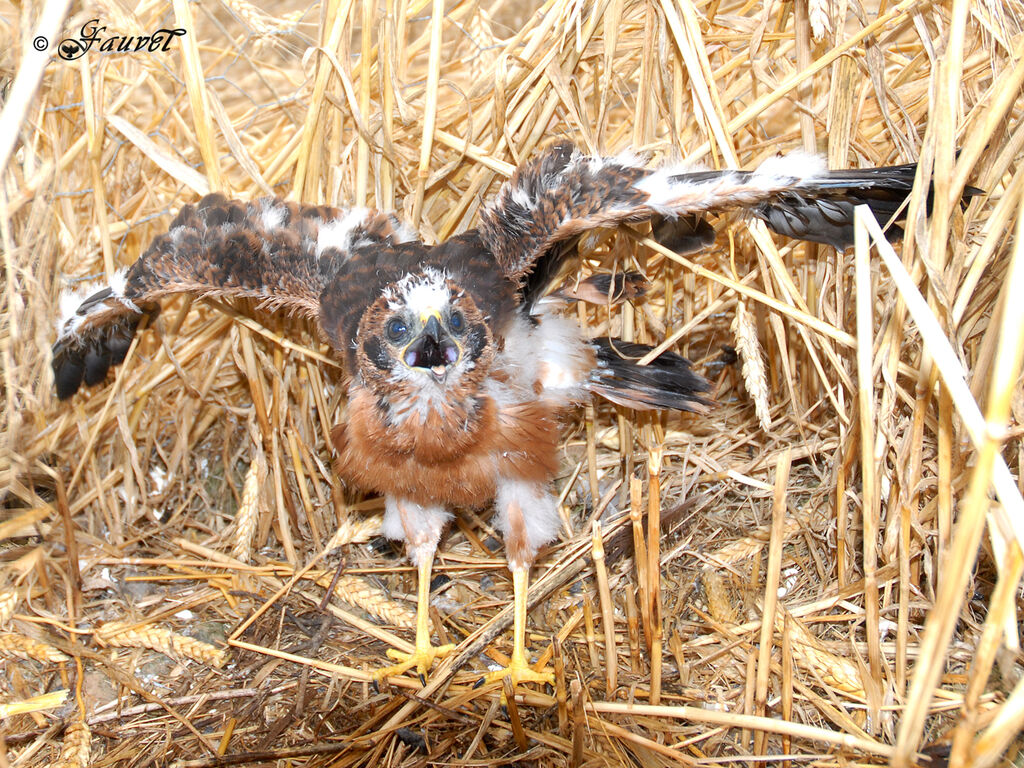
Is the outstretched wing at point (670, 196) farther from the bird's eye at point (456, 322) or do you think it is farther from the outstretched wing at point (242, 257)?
the outstretched wing at point (242, 257)

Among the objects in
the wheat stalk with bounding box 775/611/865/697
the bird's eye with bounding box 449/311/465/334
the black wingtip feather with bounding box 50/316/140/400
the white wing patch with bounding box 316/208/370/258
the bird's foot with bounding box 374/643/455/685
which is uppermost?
the white wing patch with bounding box 316/208/370/258

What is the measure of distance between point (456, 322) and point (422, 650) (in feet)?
3.75

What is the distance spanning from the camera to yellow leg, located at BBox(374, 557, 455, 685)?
243 centimetres

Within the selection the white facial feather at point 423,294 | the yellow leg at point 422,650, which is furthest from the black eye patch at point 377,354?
the yellow leg at point 422,650

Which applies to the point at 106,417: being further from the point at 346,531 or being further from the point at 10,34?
Answer: the point at 10,34

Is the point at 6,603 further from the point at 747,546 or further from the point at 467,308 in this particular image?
the point at 747,546

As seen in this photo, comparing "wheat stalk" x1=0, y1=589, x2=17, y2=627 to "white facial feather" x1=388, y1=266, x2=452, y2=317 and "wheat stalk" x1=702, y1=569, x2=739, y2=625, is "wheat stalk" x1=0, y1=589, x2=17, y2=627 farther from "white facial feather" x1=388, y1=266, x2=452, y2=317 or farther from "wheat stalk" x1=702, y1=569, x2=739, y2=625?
"wheat stalk" x1=702, y1=569, x2=739, y2=625

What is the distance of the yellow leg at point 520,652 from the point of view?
7.75 feet

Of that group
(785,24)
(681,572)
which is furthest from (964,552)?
(785,24)

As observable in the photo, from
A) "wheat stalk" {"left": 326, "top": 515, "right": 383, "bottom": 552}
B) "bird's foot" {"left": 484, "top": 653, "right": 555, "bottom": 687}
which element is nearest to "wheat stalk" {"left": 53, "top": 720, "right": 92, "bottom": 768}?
"wheat stalk" {"left": 326, "top": 515, "right": 383, "bottom": 552}

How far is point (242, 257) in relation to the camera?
2.55m

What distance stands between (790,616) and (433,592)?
1382 mm

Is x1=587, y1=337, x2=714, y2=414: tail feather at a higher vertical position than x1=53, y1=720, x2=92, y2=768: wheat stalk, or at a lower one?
higher

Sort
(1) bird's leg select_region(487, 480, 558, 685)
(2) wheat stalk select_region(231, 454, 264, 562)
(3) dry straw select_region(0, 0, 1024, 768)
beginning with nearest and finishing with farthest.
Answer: (3) dry straw select_region(0, 0, 1024, 768) < (1) bird's leg select_region(487, 480, 558, 685) < (2) wheat stalk select_region(231, 454, 264, 562)
